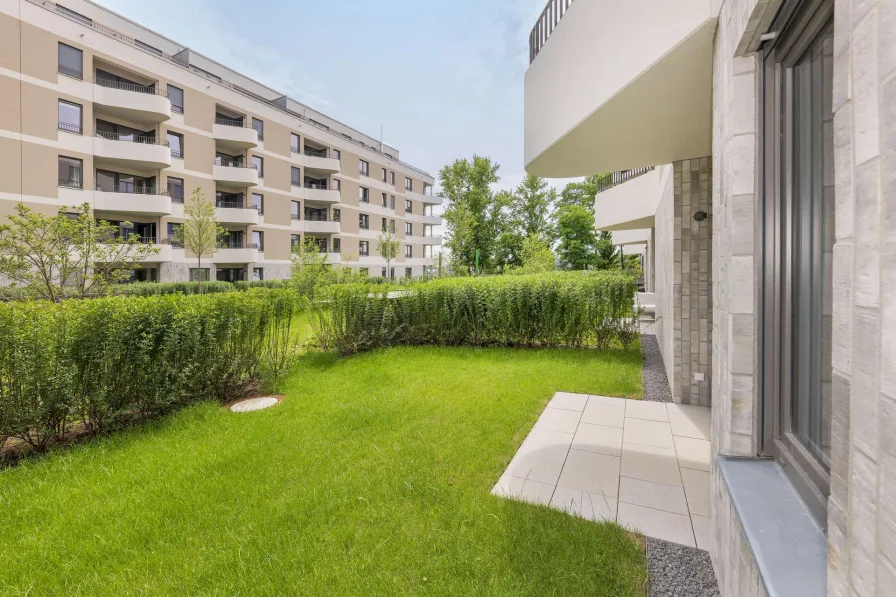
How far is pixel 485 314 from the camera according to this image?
27.1 feet

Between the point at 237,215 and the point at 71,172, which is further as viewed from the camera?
the point at 237,215

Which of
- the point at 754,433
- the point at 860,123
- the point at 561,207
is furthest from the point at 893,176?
the point at 561,207

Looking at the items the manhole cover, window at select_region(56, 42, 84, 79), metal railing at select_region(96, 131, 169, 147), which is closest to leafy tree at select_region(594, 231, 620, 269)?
metal railing at select_region(96, 131, 169, 147)

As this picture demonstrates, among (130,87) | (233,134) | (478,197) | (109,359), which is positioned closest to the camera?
(109,359)

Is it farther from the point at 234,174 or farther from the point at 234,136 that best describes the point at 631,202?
the point at 234,136

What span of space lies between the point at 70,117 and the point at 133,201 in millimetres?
3768

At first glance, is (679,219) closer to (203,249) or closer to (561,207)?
(203,249)

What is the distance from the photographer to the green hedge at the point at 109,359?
11.6ft

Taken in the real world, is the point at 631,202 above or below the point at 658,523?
above

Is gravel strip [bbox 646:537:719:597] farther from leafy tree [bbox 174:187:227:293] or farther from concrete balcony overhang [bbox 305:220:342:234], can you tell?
concrete balcony overhang [bbox 305:220:342:234]

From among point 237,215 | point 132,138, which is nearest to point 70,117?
point 132,138

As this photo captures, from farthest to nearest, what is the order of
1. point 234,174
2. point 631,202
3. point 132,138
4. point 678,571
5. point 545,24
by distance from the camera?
point 234,174, point 132,138, point 631,202, point 545,24, point 678,571

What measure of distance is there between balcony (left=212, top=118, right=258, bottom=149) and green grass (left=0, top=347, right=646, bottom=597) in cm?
2226

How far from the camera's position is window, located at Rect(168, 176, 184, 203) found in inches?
776
